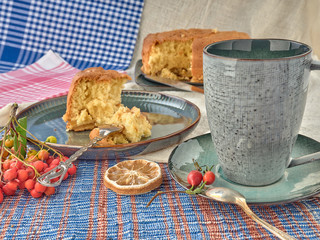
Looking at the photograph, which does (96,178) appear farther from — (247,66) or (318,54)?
(318,54)

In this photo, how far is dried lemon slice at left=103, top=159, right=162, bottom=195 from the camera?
131 centimetres

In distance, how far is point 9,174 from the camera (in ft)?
4.27

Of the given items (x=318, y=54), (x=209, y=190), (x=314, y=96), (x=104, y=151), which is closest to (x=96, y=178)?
(x=104, y=151)

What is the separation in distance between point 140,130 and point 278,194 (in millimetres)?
696

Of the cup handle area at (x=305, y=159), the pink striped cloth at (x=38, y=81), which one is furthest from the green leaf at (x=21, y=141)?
the pink striped cloth at (x=38, y=81)

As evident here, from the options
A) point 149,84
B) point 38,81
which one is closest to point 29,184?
point 149,84

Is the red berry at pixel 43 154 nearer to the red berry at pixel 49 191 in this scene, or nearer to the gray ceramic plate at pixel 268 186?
the red berry at pixel 49 191

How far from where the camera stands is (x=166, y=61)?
3207 mm

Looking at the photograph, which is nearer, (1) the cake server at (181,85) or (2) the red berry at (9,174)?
(2) the red berry at (9,174)

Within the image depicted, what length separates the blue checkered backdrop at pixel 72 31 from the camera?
357cm

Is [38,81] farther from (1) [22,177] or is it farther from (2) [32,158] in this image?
(1) [22,177]

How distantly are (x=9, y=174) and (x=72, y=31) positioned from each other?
256cm

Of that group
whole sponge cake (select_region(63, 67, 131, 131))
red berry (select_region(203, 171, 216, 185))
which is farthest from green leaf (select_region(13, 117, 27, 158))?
red berry (select_region(203, 171, 216, 185))

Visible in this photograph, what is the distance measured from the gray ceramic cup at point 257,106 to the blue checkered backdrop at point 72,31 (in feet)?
7.83
